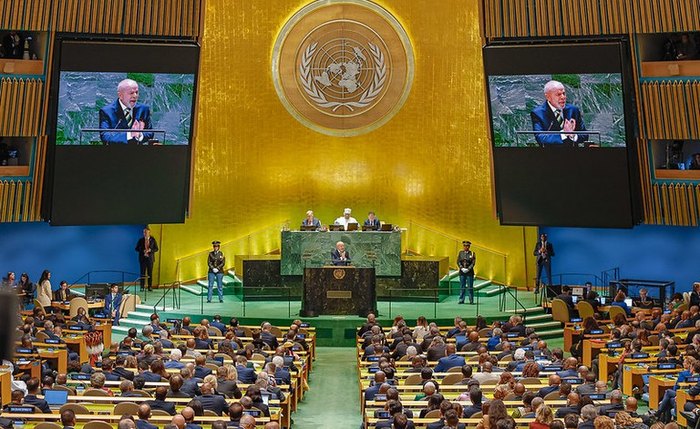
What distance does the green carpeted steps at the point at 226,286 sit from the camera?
980 inches

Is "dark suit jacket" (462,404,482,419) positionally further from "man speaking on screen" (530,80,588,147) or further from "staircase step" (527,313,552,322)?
"man speaking on screen" (530,80,588,147)

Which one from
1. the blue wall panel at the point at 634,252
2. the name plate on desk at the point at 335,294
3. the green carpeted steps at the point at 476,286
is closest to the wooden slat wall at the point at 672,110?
the blue wall panel at the point at 634,252

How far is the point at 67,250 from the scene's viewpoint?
25641 mm

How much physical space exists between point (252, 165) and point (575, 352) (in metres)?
10.7

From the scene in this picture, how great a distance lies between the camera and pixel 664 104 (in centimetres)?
2273

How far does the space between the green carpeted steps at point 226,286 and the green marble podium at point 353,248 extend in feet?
4.91

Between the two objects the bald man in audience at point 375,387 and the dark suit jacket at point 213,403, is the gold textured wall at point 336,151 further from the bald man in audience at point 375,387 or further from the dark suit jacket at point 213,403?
the dark suit jacket at point 213,403

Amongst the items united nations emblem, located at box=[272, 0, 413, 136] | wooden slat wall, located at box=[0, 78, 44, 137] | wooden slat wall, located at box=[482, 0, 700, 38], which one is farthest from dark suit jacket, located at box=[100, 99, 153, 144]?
wooden slat wall, located at box=[482, 0, 700, 38]

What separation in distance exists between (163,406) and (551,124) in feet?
42.8

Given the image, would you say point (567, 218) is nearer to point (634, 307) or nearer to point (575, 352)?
point (634, 307)

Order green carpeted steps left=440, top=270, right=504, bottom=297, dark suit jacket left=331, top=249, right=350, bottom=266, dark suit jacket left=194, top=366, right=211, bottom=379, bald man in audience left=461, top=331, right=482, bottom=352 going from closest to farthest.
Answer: dark suit jacket left=194, top=366, right=211, bottom=379 < bald man in audience left=461, top=331, right=482, bottom=352 < dark suit jacket left=331, top=249, right=350, bottom=266 < green carpeted steps left=440, top=270, right=504, bottom=297

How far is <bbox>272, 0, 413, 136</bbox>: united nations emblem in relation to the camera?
2625 cm

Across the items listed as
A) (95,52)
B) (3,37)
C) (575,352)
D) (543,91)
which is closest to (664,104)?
(543,91)

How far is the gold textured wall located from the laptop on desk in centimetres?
1383
